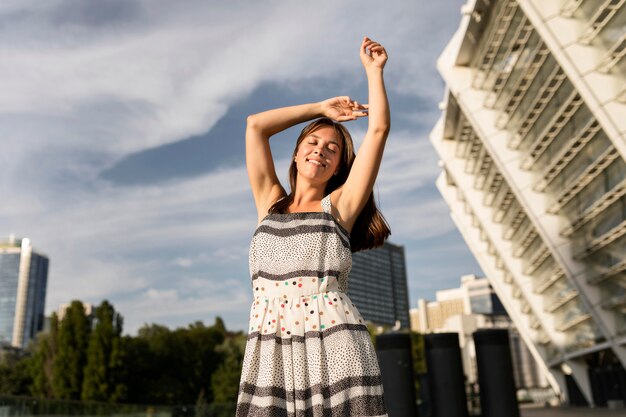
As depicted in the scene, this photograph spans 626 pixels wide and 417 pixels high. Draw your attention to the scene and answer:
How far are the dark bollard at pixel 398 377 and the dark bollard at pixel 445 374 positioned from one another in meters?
0.57

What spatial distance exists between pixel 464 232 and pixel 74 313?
27683 millimetres

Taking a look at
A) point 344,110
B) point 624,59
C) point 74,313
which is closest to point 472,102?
point 624,59

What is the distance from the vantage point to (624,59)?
70.8ft

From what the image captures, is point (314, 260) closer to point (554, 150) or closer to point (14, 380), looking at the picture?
point (554, 150)

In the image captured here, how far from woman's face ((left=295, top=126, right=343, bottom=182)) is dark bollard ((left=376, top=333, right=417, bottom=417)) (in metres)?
14.0

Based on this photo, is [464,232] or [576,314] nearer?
[576,314]

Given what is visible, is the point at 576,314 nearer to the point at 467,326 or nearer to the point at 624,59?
the point at 624,59

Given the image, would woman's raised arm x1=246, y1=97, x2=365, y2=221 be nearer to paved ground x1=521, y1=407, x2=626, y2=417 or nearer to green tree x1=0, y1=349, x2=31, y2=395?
paved ground x1=521, y1=407, x2=626, y2=417

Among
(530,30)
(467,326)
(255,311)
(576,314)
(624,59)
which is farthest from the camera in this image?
(467,326)

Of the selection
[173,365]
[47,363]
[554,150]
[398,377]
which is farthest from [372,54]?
[173,365]

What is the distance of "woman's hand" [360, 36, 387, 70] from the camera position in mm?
2594

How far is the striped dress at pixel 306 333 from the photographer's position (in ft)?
6.92

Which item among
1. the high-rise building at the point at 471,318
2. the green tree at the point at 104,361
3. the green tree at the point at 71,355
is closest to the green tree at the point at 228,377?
the green tree at the point at 104,361

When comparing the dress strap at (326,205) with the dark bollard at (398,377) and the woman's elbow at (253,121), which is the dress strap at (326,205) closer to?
the woman's elbow at (253,121)
